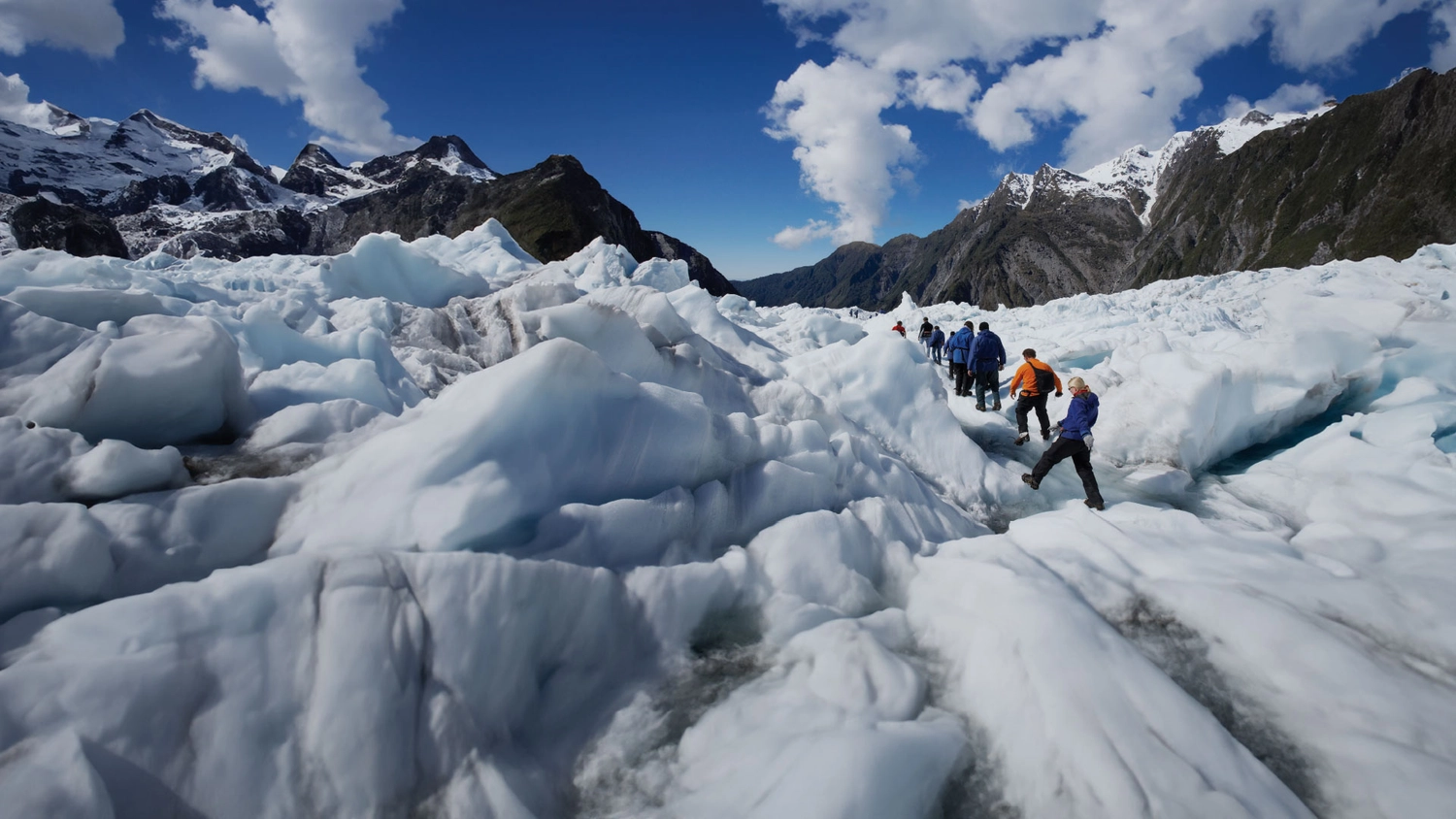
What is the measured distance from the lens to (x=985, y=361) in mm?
10688

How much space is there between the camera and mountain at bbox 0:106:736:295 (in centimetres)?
8594

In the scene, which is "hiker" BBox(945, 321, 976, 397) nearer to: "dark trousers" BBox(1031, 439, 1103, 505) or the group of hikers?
the group of hikers

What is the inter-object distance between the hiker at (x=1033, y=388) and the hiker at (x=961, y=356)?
232 cm

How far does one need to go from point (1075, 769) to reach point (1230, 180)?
197m

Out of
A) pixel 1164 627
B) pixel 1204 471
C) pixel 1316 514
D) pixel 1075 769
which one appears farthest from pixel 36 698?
pixel 1204 471

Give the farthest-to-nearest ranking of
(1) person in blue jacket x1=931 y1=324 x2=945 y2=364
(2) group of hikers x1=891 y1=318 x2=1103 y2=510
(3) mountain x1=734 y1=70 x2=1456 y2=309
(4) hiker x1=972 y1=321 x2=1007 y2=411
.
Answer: (3) mountain x1=734 y1=70 x2=1456 y2=309 < (1) person in blue jacket x1=931 y1=324 x2=945 y2=364 < (4) hiker x1=972 y1=321 x2=1007 y2=411 < (2) group of hikers x1=891 y1=318 x2=1103 y2=510

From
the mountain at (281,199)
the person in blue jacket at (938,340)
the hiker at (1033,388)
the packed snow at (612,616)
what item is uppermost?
the mountain at (281,199)

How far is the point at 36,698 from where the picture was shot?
211 cm

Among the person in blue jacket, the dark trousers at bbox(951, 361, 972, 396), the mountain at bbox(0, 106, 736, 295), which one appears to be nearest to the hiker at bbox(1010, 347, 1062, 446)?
the dark trousers at bbox(951, 361, 972, 396)

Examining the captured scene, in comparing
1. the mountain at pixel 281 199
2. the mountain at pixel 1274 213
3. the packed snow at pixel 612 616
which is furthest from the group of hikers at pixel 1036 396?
the mountain at pixel 1274 213

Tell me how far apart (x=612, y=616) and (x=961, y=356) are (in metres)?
10.4

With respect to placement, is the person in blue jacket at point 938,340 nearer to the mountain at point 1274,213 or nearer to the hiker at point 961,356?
the hiker at point 961,356

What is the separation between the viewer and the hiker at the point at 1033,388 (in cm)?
892

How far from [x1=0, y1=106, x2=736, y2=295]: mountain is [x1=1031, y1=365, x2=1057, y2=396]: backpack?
76958 mm
